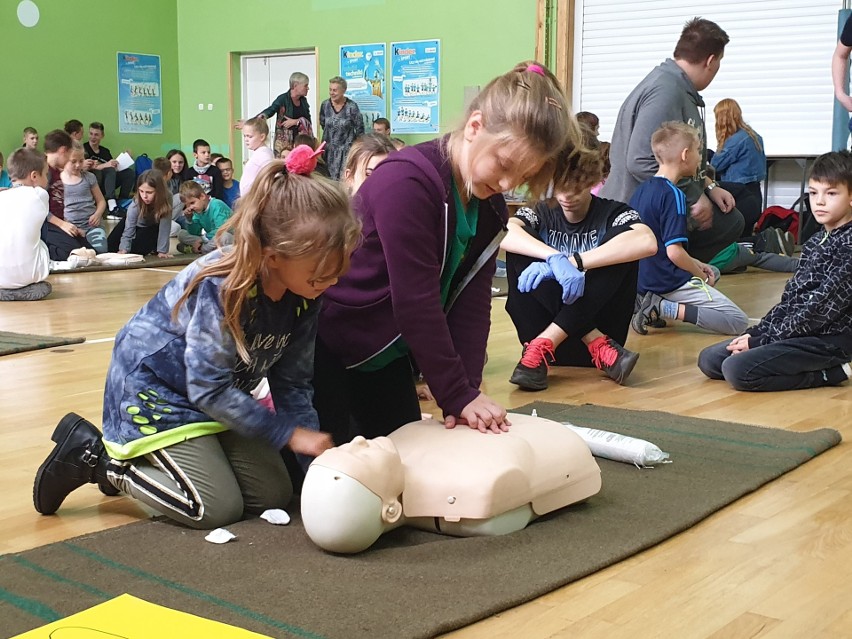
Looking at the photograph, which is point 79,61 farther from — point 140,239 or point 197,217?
point 140,239

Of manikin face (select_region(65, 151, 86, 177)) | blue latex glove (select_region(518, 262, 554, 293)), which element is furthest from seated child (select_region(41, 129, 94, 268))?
blue latex glove (select_region(518, 262, 554, 293))

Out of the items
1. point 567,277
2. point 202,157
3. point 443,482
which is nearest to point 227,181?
point 202,157

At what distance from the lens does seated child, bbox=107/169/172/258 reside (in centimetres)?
729

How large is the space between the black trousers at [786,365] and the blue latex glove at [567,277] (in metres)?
0.47

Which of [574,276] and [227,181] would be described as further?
[227,181]

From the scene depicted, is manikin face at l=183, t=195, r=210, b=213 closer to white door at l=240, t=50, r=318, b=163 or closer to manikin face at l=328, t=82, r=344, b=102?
manikin face at l=328, t=82, r=344, b=102

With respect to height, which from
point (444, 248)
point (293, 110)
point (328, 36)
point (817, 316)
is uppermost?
point (328, 36)

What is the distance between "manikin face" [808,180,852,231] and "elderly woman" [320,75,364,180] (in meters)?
6.66

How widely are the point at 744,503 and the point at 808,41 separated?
6972mm

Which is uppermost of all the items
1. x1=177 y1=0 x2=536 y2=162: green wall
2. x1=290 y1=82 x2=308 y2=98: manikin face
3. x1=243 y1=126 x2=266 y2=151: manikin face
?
x1=177 y1=0 x2=536 y2=162: green wall

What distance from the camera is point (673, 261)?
3.88m

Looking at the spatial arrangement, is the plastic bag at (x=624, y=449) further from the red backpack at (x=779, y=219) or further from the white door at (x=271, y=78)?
the white door at (x=271, y=78)

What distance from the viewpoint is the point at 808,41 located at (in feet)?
25.8

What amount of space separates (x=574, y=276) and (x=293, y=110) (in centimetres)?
719
